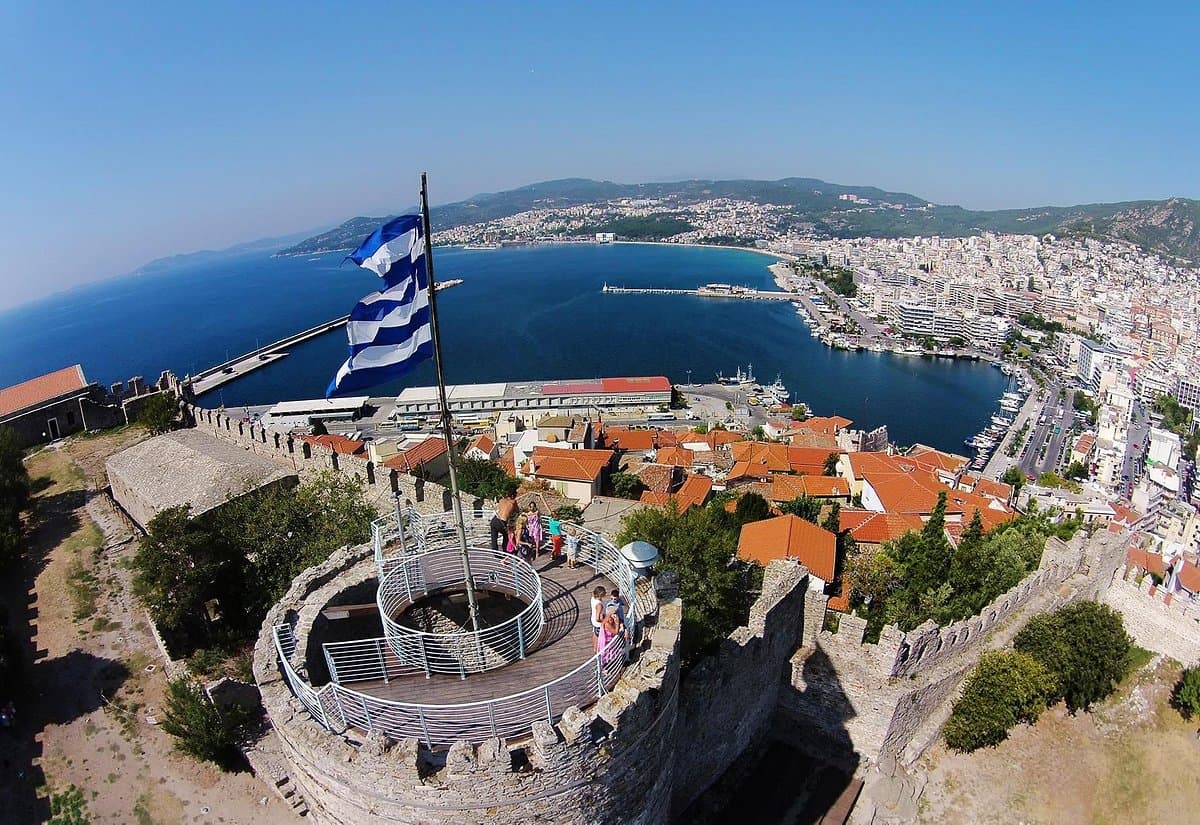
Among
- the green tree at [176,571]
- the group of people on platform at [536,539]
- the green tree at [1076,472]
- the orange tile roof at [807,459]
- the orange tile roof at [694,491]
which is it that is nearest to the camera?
the group of people on platform at [536,539]

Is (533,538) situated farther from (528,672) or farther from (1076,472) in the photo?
(1076,472)

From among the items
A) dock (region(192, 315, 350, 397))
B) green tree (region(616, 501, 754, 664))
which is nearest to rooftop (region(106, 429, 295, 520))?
green tree (region(616, 501, 754, 664))

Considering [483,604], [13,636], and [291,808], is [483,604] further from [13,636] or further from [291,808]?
[13,636]

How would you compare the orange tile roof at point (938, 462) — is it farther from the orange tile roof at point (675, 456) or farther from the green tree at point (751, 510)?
the green tree at point (751, 510)

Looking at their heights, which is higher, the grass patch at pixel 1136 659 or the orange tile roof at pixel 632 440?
the grass patch at pixel 1136 659

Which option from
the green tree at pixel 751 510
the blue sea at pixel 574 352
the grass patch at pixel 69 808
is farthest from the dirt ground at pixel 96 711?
the blue sea at pixel 574 352

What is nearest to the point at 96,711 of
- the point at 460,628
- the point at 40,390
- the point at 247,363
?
the point at 460,628
